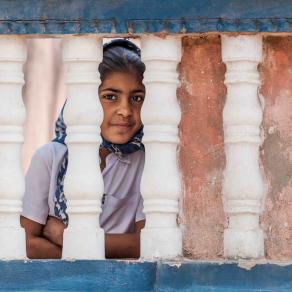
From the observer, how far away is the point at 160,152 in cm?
573

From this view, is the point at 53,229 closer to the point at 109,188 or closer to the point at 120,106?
the point at 109,188

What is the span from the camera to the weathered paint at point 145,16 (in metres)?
5.70

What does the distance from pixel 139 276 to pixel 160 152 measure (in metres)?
0.45

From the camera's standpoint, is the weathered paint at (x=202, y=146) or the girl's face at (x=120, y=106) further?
the girl's face at (x=120, y=106)

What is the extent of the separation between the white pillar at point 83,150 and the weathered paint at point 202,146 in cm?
33

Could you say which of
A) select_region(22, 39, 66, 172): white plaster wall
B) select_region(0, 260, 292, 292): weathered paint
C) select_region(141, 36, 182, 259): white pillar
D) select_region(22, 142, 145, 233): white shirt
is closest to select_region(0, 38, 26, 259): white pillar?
select_region(0, 260, 292, 292): weathered paint

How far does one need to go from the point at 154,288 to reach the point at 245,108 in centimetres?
71

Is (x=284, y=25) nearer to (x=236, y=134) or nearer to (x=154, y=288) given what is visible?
(x=236, y=134)

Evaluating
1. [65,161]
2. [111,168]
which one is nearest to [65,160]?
[65,161]

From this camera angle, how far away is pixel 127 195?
22.3ft

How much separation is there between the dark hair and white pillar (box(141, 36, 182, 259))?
930 millimetres

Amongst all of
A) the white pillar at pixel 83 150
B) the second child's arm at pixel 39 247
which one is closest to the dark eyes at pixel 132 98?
the second child's arm at pixel 39 247

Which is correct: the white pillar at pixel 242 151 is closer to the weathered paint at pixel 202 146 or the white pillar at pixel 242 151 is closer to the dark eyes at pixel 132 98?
the weathered paint at pixel 202 146

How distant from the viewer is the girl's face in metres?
6.61
